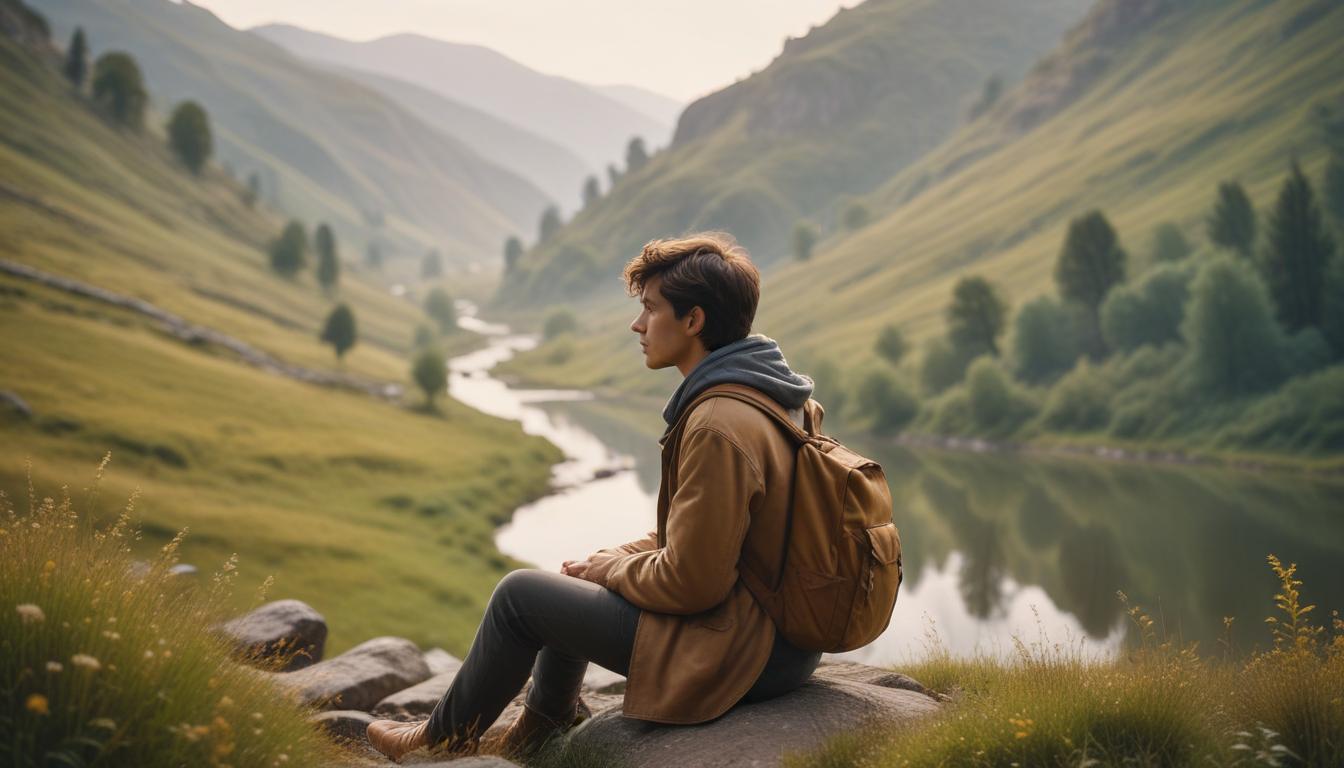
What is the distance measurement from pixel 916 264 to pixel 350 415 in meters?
101

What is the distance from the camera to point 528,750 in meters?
7.35

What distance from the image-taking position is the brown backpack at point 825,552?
6.23m

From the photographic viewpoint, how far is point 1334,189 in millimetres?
93750

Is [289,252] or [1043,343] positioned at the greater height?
[1043,343]

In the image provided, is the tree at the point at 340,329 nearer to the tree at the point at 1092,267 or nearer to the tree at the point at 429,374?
the tree at the point at 429,374

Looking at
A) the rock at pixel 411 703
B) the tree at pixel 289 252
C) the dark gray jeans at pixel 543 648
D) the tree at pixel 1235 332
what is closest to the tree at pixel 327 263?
the tree at pixel 289 252

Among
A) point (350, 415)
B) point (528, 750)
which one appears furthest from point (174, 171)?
point (528, 750)

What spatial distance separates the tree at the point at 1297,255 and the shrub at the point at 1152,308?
411 inches

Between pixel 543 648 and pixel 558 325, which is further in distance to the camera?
pixel 558 325

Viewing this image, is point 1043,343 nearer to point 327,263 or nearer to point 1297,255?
point 1297,255

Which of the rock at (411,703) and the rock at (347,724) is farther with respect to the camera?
the rock at (411,703)

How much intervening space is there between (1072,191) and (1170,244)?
50581mm

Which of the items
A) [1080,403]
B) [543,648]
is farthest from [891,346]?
[543,648]

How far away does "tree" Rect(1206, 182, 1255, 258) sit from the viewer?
90.6 m
